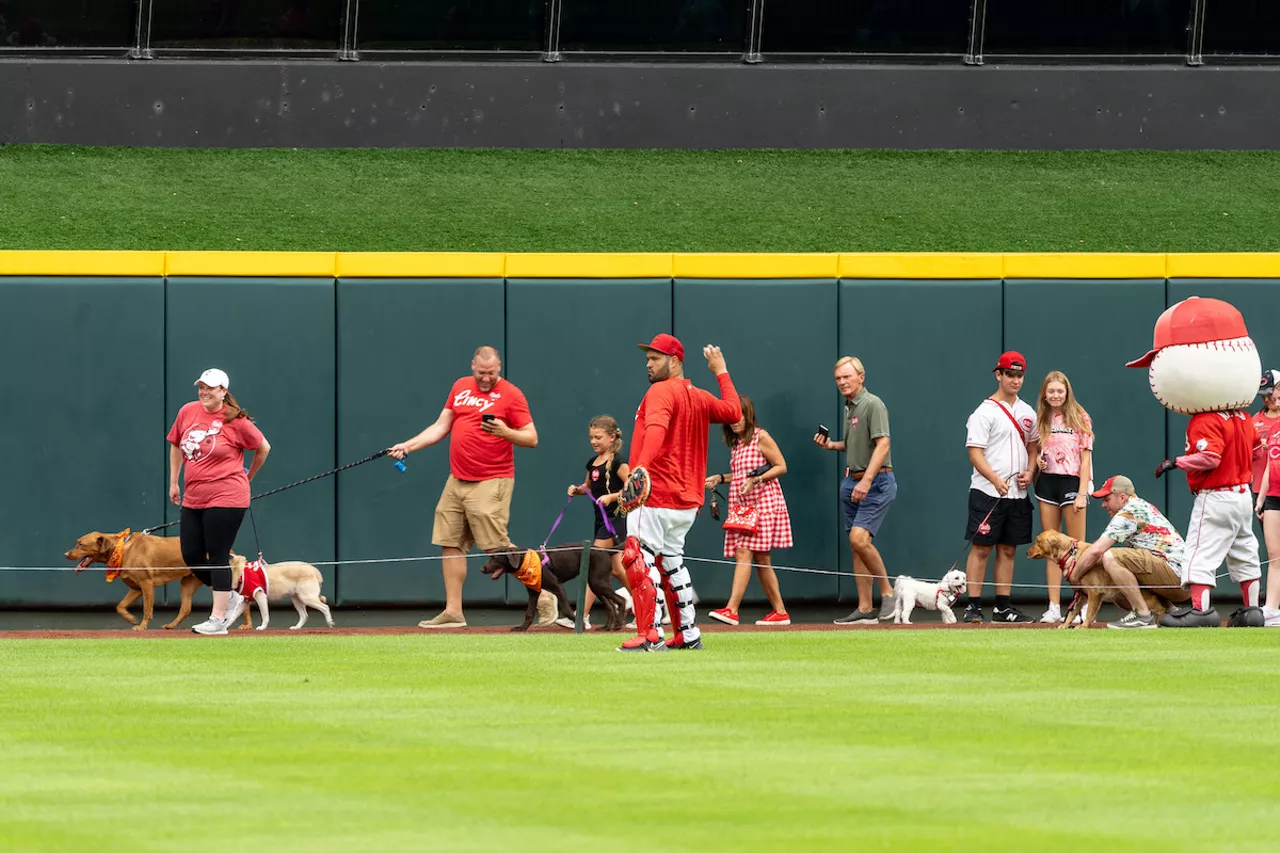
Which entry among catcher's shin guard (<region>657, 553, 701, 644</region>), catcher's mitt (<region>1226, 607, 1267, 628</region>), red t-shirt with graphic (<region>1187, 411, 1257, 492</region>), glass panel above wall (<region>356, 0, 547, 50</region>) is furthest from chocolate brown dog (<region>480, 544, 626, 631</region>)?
glass panel above wall (<region>356, 0, 547, 50</region>)

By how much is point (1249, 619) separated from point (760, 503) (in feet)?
12.0

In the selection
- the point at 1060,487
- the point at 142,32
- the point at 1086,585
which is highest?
the point at 142,32

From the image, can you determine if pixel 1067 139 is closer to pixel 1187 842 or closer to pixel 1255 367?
pixel 1255 367

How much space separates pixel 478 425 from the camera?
43.7ft

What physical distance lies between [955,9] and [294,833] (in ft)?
62.6

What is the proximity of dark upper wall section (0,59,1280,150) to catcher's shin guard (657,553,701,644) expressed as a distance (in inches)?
→ 481

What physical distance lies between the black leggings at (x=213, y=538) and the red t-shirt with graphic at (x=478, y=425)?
165 centimetres

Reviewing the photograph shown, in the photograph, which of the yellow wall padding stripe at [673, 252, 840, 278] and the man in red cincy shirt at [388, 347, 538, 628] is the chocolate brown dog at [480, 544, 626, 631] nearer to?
the man in red cincy shirt at [388, 347, 538, 628]

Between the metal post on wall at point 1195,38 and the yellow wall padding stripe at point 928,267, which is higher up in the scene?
the metal post on wall at point 1195,38

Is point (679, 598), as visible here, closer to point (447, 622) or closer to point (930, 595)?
point (447, 622)

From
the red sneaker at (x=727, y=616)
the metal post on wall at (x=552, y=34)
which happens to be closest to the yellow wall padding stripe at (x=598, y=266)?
the red sneaker at (x=727, y=616)

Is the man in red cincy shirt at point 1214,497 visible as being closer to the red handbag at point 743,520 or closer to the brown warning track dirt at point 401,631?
the brown warning track dirt at point 401,631

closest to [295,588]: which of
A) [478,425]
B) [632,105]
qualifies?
[478,425]

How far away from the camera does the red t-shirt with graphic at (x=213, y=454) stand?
489 inches
